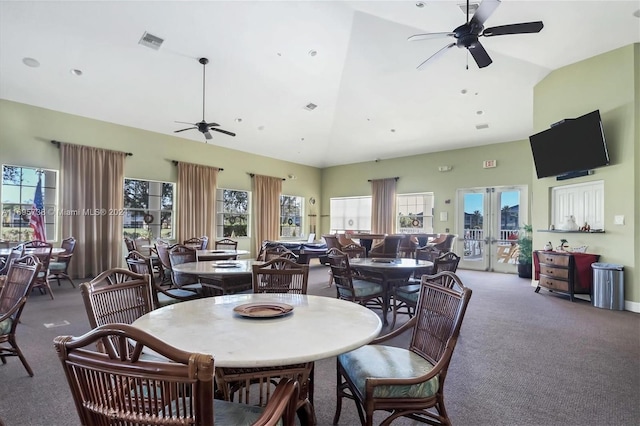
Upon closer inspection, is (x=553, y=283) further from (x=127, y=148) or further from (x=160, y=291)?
(x=127, y=148)

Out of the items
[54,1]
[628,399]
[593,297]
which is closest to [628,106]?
[593,297]

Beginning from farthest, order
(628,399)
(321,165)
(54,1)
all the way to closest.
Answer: (321,165) → (54,1) → (628,399)

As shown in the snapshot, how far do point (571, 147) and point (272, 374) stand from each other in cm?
624

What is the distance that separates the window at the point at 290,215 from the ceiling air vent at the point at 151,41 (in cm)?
630

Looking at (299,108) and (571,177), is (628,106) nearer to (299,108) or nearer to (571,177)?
(571,177)

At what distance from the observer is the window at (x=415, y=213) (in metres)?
9.98

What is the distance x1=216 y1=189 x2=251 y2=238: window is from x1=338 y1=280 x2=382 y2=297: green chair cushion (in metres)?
6.41

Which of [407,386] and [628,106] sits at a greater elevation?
[628,106]

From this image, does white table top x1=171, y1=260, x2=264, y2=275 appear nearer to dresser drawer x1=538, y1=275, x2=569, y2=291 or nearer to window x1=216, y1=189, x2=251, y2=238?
dresser drawer x1=538, y1=275, x2=569, y2=291

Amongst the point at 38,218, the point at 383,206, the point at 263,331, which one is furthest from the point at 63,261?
the point at 383,206

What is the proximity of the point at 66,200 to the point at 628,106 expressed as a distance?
10.0 metres

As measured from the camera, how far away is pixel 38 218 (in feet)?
21.4

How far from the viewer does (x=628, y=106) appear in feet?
16.1

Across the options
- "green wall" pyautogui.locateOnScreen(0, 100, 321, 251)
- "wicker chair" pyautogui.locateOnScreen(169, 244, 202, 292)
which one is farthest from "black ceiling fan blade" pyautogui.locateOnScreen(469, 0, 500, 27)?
"green wall" pyautogui.locateOnScreen(0, 100, 321, 251)
